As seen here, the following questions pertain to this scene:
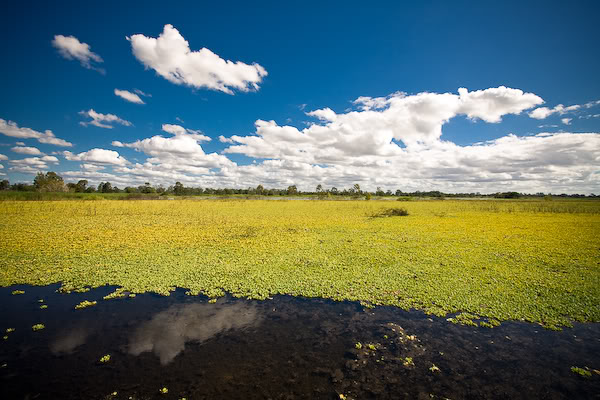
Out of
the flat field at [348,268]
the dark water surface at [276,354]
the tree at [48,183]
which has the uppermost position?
the tree at [48,183]

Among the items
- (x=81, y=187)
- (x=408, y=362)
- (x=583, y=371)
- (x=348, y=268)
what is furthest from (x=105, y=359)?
(x=81, y=187)

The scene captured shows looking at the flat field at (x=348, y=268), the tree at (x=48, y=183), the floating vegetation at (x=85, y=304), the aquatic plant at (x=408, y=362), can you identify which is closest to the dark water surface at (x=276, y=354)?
the aquatic plant at (x=408, y=362)

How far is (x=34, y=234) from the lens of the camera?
15133mm

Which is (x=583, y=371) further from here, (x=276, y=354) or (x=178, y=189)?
(x=178, y=189)

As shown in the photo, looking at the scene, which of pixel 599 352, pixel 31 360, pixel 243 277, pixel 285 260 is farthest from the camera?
pixel 285 260

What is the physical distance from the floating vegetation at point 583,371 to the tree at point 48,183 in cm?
9463

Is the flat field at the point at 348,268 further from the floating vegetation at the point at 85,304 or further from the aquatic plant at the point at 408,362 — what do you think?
the aquatic plant at the point at 408,362

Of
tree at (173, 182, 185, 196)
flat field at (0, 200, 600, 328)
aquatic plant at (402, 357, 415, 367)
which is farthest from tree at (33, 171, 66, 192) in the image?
aquatic plant at (402, 357, 415, 367)

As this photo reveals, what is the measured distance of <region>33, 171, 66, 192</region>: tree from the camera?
222 feet

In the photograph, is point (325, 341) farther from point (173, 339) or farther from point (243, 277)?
point (243, 277)

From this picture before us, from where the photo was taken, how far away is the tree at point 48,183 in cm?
6762

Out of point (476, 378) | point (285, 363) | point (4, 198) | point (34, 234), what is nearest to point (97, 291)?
point (285, 363)

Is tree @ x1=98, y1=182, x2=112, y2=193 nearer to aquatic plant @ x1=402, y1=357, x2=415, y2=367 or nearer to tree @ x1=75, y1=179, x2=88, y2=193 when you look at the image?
tree @ x1=75, y1=179, x2=88, y2=193

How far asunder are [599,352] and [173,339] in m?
8.84
